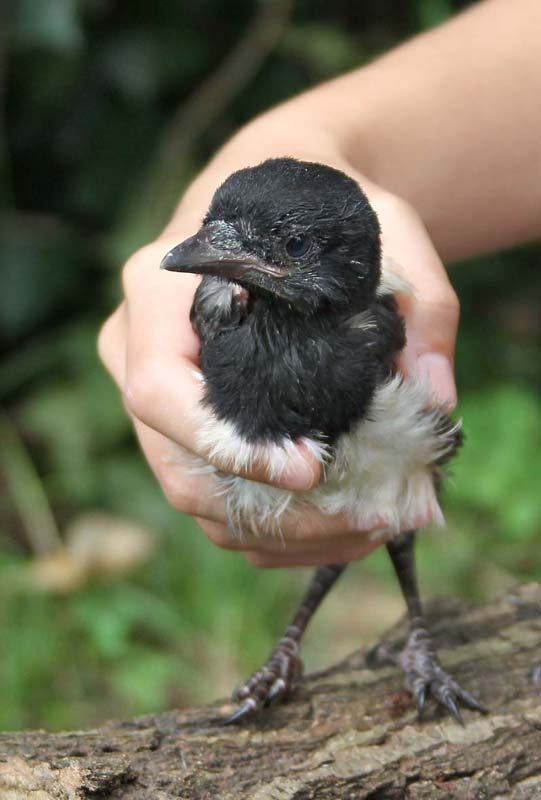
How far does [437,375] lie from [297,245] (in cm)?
43

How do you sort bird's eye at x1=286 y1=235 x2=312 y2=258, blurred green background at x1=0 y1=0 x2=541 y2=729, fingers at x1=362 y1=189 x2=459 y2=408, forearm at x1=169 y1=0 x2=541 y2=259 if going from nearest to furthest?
1. bird's eye at x1=286 y1=235 x2=312 y2=258
2. fingers at x1=362 y1=189 x2=459 y2=408
3. forearm at x1=169 y1=0 x2=541 y2=259
4. blurred green background at x1=0 y1=0 x2=541 y2=729

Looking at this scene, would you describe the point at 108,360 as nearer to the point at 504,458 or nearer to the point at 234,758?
the point at 234,758

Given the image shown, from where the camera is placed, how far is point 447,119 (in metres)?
2.66

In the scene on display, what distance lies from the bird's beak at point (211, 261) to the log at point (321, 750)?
3.00ft

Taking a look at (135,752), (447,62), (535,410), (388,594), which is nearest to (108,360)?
(135,752)

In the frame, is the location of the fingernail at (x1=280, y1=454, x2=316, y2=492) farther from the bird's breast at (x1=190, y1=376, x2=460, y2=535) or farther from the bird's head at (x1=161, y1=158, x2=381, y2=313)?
the bird's head at (x1=161, y1=158, x2=381, y2=313)

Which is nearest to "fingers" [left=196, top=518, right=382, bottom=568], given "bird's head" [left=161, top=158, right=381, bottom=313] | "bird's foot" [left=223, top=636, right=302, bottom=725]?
"bird's foot" [left=223, top=636, right=302, bottom=725]

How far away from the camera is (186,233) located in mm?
2350

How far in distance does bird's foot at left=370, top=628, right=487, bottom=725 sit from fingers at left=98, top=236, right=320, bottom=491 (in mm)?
609

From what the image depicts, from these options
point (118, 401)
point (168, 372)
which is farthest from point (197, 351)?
point (118, 401)

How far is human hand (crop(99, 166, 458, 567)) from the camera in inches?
83.0

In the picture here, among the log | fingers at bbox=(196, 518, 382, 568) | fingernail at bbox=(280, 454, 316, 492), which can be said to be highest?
fingers at bbox=(196, 518, 382, 568)

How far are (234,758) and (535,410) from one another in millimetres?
2482

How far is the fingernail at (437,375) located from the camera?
2.23 meters
